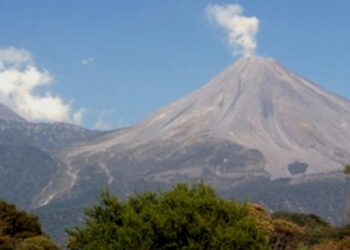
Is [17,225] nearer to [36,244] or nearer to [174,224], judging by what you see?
[36,244]

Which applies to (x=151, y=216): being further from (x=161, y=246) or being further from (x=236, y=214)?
(x=236, y=214)

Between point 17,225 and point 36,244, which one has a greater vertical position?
point 17,225

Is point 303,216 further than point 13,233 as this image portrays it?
Yes

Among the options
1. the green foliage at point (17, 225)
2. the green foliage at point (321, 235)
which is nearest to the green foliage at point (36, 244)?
the green foliage at point (17, 225)

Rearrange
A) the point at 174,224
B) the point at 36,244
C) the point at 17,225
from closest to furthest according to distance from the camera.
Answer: the point at 174,224, the point at 36,244, the point at 17,225

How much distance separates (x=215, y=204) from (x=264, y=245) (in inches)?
89.1

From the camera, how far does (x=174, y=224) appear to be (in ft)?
85.8

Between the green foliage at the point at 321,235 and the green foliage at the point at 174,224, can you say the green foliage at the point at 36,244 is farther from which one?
the green foliage at the point at 174,224

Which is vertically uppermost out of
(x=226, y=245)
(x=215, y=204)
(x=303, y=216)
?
(x=303, y=216)

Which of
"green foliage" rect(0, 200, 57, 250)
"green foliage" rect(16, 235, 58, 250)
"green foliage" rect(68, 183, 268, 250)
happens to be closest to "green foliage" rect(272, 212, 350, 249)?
"green foliage" rect(68, 183, 268, 250)

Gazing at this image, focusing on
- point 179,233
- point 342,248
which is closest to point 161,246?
point 179,233

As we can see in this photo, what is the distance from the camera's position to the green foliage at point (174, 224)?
2575 cm

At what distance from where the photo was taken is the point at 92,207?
29.0 meters

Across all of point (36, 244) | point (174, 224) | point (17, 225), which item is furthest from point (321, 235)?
point (174, 224)
